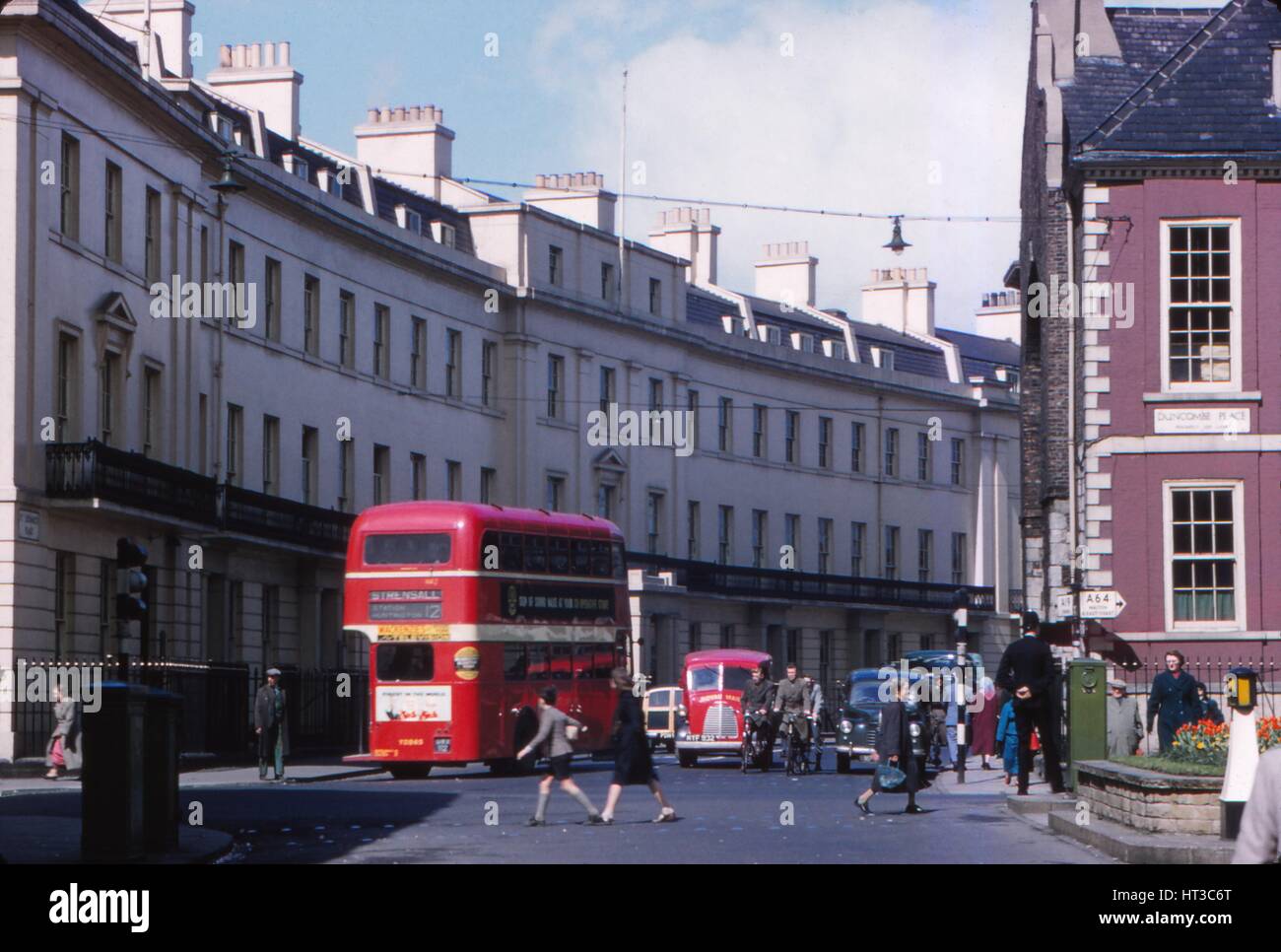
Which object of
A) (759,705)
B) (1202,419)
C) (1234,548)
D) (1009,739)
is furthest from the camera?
(759,705)

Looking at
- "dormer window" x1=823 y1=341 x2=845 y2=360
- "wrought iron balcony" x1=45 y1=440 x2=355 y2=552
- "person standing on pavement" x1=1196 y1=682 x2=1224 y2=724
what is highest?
"dormer window" x1=823 y1=341 x2=845 y2=360

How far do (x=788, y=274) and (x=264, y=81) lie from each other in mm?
33081

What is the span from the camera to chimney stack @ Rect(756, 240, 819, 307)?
88.0 m

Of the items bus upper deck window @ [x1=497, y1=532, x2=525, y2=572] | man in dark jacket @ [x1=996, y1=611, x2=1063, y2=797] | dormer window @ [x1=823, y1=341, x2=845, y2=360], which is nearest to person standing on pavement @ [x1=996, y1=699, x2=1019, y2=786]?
man in dark jacket @ [x1=996, y1=611, x2=1063, y2=797]

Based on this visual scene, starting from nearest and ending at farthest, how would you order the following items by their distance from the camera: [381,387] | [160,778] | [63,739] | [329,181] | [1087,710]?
[160,778]
[1087,710]
[63,739]
[329,181]
[381,387]

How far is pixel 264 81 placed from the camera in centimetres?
5900

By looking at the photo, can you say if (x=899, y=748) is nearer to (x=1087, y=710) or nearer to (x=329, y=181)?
(x=1087, y=710)

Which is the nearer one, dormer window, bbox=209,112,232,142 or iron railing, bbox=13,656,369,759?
iron railing, bbox=13,656,369,759

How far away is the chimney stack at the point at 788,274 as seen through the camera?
8800cm

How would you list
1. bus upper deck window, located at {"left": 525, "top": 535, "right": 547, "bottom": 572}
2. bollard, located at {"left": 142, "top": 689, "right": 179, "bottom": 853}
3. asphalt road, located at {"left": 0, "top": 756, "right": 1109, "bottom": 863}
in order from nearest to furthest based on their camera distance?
bollard, located at {"left": 142, "top": 689, "right": 179, "bottom": 853}
asphalt road, located at {"left": 0, "top": 756, "right": 1109, "bottom": 863}
bus upper deck window, located at {"left": 525, "top": 535, "right": 547, "bottom": 572}

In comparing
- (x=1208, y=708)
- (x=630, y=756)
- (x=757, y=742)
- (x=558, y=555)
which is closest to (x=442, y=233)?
(x=558, y=555)

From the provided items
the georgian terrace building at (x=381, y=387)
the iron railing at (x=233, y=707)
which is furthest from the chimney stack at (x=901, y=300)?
the iron railing at (x=233, y=707)

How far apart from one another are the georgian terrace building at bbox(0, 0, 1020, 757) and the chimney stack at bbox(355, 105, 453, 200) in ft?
0.31

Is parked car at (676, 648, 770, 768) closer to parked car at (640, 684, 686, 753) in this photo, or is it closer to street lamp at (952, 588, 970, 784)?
street lamp at (952, 588, 970, 784)
